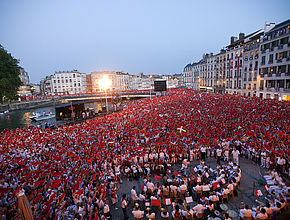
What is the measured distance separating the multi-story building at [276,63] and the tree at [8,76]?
7646cm

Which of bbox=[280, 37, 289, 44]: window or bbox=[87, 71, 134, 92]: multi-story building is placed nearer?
bbox=[280, 37, 289, 44]: window

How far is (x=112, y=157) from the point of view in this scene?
12.6m

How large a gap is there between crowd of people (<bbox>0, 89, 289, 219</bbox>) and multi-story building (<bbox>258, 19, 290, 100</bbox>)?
64.0 feet

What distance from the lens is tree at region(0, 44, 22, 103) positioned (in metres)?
53.1

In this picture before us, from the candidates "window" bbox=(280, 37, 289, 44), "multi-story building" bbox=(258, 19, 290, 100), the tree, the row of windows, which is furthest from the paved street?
the tree

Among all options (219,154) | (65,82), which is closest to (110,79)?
(65,82)

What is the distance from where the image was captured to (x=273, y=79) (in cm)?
3919

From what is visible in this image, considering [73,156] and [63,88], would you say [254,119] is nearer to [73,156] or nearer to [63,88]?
[73,156]

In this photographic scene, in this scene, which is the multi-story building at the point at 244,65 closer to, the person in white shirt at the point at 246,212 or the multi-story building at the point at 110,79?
the person in white shirt at the point at 246,212

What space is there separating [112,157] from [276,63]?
145ft

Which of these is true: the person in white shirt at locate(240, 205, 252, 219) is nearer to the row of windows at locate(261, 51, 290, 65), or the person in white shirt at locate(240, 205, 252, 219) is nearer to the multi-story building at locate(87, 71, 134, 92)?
the row of windows at locate(261, 51, 290, 65)

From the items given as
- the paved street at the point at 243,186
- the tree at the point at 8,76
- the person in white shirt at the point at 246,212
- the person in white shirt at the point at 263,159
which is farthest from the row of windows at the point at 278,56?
the tree at the point at 8,76

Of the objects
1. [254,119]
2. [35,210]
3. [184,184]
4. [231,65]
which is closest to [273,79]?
[231,65]

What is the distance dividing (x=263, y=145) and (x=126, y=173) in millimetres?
11069
